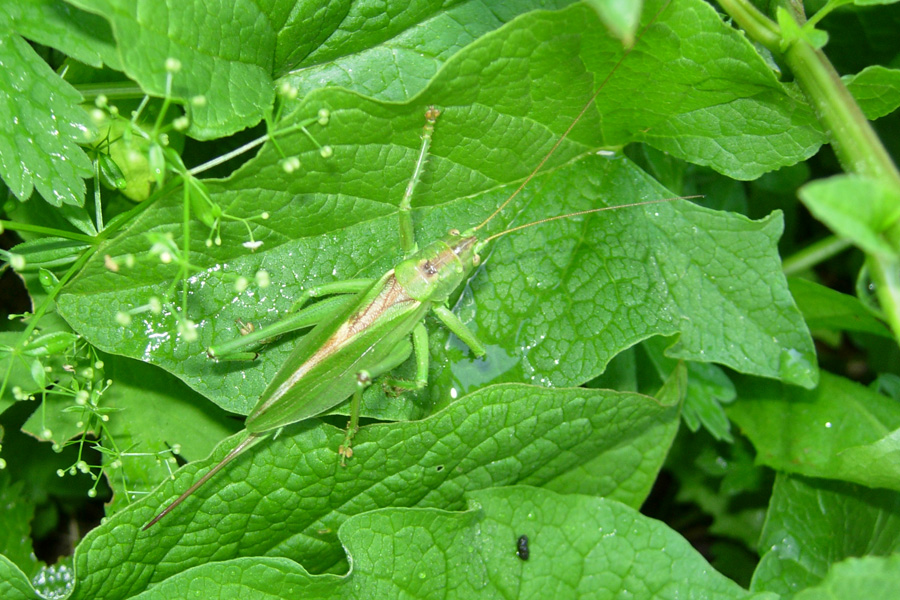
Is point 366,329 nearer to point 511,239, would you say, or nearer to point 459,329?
point 459,329

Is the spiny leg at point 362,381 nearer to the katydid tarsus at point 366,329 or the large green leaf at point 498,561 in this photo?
the katydid tarsus at point 366,329

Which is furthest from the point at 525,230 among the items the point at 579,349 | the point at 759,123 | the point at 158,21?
the point at 158,21

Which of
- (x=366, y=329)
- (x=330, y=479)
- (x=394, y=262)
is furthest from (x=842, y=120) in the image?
(x=330, y=479)

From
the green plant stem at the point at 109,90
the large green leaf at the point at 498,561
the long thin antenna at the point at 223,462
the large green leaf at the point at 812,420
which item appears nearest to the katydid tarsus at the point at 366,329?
the long thin antenna at the point at 223,462

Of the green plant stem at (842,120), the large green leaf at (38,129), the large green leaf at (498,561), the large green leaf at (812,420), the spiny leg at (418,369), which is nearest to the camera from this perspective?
the green plant stem at (842,120)

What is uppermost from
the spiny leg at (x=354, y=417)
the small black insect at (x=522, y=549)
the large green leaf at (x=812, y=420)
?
the spiny leg at (x=354, y=417)

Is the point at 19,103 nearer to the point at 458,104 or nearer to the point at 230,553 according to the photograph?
the point at 458,104

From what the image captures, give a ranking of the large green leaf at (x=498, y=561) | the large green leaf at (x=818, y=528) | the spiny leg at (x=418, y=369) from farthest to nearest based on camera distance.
Result: the large green leaf at (x=818, y=528) < the spiny leg at (x=418, y=369) < the large green leaf at (x=498, y=561)

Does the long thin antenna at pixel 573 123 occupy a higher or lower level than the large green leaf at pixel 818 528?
higher
